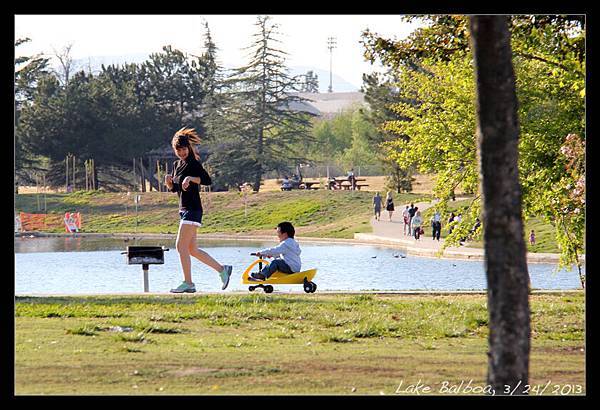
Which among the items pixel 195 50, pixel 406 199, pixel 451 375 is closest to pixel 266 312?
pixel 451 375

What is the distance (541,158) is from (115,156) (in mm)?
47892

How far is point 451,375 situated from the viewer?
31.4ft

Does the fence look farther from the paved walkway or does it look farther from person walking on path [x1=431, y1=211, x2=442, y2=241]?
person walking on path [x1=431, y1=211, x2=442, y2=241]

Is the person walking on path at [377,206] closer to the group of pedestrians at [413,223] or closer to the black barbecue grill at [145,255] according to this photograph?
the group of pedestrians at [413,223]

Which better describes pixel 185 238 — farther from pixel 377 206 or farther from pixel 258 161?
pixel 258 161

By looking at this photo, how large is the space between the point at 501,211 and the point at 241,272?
815 inches

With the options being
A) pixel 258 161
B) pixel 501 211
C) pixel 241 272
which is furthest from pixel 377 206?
pixel 501 211

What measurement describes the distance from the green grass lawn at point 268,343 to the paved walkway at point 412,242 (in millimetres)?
12375

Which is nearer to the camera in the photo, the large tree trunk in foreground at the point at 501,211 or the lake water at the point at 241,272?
the large tree trunk in foreground at the point at 501,211

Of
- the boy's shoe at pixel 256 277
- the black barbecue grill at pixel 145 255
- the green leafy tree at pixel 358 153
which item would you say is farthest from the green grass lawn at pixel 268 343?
the green leafy tree at pixel 358 153

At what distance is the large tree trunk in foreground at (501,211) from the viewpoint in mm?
7051

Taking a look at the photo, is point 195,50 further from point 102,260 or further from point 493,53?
point 493,53

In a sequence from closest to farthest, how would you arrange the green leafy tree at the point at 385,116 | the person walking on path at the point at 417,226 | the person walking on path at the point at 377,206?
the person walking on path at the point at 417,226, the person walking on path at the point at 377,206, the green leafy tree at the point at 385,116

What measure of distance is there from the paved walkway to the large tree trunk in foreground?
1861 cm
